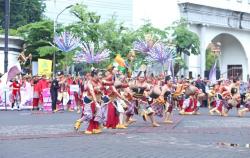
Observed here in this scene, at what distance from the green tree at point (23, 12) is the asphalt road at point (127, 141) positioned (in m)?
32.2

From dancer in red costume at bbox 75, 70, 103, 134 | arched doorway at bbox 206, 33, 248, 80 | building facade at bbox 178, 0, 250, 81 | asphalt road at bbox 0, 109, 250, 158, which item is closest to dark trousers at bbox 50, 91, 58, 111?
asphalt road at bbox 0, 109, 250, 158

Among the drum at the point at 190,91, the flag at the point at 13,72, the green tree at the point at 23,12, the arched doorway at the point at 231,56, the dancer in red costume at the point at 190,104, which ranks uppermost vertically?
the green tree at the point at 23,12

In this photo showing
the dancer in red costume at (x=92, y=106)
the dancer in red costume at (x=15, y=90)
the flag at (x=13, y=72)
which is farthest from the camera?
the dancer in red costume at (x=15, y=90)

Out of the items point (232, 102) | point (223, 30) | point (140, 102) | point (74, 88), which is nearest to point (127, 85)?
point (140, 102)

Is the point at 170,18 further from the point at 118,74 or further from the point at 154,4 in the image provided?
the point at 118,74

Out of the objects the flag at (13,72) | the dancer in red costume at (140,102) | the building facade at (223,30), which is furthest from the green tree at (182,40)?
the dancer in red costume at (140,102)

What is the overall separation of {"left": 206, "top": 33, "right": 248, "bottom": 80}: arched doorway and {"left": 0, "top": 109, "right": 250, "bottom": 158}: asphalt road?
3287 centimetres

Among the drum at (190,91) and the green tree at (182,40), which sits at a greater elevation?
the green tree at (182,40)

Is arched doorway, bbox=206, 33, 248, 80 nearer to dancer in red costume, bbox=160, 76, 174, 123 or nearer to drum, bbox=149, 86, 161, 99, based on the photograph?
dancer in red costume, bbox=160, 76, 174, 123

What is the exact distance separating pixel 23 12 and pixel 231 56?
765 inches

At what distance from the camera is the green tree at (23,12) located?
160 feet

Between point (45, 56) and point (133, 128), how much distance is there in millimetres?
24028

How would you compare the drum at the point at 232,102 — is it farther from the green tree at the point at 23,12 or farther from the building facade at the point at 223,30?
the green tree at the point at 23,12

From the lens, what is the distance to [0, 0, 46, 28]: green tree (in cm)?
4862
